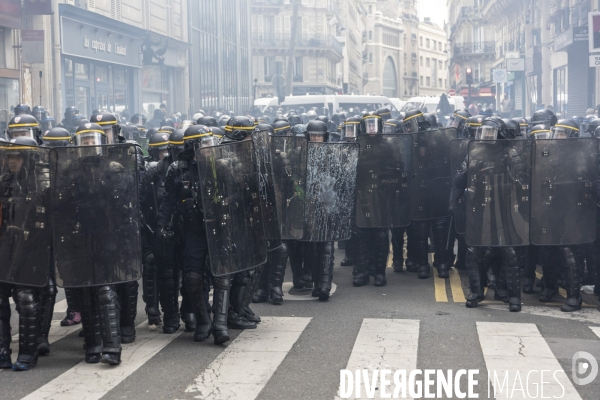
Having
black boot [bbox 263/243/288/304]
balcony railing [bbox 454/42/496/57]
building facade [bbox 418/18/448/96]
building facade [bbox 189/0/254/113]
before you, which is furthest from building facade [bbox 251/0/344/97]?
building facade [bbox 418/18/448/96]

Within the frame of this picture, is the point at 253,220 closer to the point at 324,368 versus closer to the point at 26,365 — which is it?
the point at 324,368

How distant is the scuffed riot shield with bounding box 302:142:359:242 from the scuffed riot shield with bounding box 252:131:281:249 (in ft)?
3.95

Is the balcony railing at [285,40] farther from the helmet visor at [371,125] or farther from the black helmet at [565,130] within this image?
the black helmet at [565,130]

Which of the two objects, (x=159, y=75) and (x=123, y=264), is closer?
(x=123, y=264)

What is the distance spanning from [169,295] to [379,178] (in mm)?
3041

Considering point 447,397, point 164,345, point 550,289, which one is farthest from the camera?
point 550,289

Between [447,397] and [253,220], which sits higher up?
[253,220]

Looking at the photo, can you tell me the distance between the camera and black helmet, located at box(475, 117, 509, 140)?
816cm

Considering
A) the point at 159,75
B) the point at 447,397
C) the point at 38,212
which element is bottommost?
the point at 447,397

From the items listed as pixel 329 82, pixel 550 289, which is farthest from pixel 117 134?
pixel 329 82

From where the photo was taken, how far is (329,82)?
74.8 meters

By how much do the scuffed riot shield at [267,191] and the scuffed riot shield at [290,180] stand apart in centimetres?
88

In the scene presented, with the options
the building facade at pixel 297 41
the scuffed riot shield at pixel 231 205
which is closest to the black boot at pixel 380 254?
the scuffed riot shield at pixel 231 205

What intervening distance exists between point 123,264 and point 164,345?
939 mm
